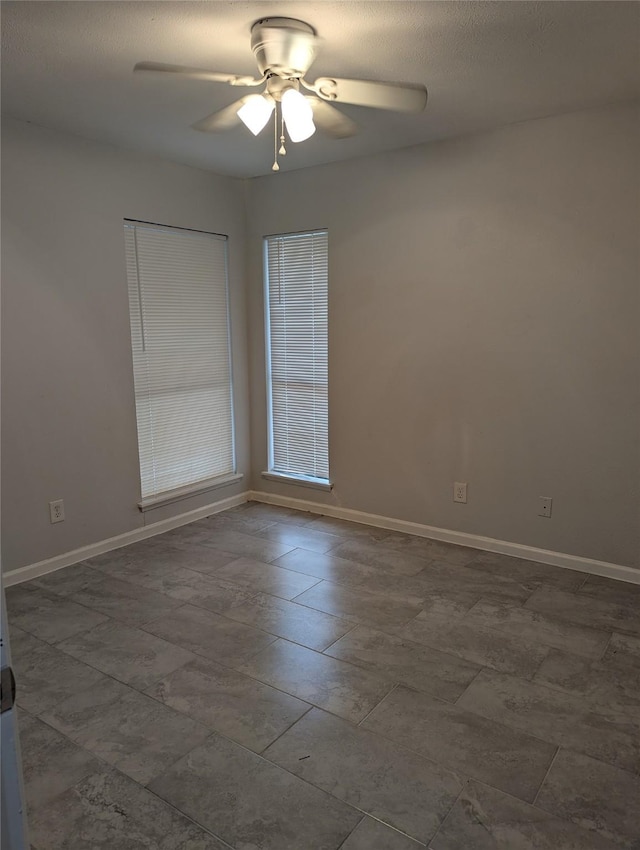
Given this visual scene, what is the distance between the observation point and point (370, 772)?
1.84m

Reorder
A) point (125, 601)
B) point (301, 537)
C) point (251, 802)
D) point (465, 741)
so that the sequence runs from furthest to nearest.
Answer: point (301, 537) → point (125, 601) → point (465, 741) → point (251, 802)

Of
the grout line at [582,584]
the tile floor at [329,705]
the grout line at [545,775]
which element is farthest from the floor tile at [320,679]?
the grout line at [582,584]

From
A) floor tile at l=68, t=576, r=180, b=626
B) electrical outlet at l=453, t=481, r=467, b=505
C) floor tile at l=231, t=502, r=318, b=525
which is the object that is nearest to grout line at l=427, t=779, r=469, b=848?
floor tile at l=68, t=576, r=180, b=626

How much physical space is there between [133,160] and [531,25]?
2384 mm

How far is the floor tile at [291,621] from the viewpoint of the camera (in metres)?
2.62

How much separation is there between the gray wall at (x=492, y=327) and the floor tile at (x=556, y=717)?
49.5 inches

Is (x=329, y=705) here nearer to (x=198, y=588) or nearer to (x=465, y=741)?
(x=465, y=741)

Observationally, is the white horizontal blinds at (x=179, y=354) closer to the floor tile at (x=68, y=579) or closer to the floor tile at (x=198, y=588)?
the floor tile at (x=68, y=579)

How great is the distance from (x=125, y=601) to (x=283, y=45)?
2555 mm

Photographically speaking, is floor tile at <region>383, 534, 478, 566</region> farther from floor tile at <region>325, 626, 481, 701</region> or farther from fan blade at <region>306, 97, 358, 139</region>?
fan blade at <region>306, 97, 358, 139</region>

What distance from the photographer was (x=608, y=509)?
316cm

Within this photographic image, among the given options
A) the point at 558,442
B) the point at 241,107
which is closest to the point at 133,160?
the point at 241,107

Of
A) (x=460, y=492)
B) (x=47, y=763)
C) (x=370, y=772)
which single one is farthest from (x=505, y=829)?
(x=460, y=492)

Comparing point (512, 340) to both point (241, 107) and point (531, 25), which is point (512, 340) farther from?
point (241, 107)
